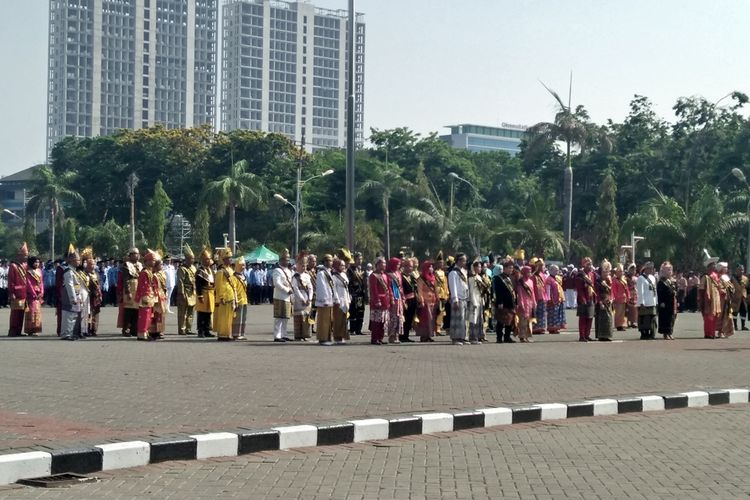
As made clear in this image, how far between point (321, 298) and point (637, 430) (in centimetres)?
1126

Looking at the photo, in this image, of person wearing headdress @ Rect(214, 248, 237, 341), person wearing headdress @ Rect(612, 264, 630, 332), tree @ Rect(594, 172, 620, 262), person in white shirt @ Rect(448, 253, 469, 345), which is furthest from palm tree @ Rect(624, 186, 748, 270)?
person wearing headdress @ Rect(214, 248, 237, 341)

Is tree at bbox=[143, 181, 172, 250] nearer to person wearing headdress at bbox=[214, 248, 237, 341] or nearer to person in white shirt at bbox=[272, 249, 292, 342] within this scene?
person wearing headdress at bbox=[214, 248, 237, 341]

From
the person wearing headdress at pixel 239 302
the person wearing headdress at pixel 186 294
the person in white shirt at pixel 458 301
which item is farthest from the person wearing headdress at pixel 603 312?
the person wearing headdress at pixel 186 294

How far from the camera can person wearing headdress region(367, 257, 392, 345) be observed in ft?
73.8

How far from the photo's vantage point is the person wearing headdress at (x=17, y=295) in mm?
22938

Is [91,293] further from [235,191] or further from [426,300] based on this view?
[235,191]

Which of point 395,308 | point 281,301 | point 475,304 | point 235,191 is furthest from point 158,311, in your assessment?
point 235,191

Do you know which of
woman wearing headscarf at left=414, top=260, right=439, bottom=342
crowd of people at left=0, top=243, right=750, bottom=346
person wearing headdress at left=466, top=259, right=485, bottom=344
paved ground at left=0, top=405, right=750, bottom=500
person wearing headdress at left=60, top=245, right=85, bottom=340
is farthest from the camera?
woman wearing headscarf at left=414, top=260, right=439, bottom=342

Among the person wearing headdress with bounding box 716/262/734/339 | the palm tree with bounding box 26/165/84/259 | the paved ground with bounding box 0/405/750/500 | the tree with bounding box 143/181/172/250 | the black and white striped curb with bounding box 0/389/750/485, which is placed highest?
the palm tree with bounding box 26/165/84/259

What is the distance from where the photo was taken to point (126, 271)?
22.7 meters

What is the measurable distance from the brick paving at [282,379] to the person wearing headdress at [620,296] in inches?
247

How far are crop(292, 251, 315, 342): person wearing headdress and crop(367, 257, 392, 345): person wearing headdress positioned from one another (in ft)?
3.96

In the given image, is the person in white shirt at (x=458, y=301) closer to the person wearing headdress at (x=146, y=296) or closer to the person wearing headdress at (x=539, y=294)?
the person wearing headdress at (x=539, y=294)

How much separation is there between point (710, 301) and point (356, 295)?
8.13 m
